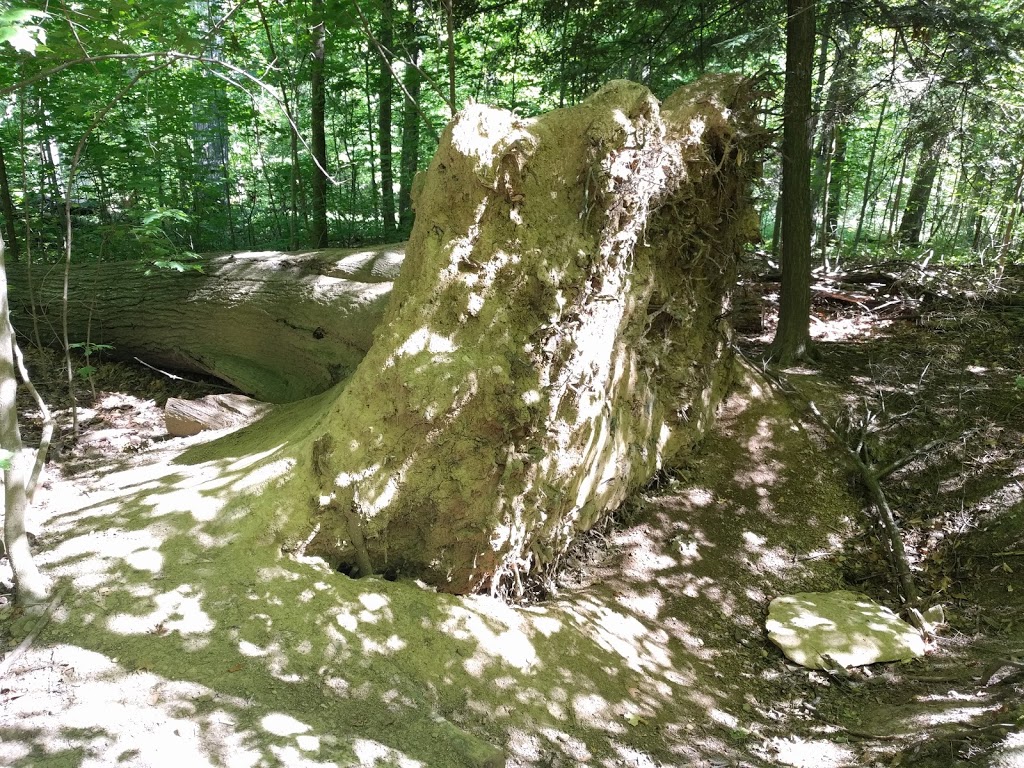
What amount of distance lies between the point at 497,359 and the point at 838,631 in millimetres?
3106

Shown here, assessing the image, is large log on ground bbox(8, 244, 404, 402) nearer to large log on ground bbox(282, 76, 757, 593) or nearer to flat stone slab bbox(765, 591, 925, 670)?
large log on ground bbox(282, 76, 757, 593)

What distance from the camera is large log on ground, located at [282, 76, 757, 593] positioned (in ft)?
12.8

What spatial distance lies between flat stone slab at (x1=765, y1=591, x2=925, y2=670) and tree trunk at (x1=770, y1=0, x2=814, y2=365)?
3.07 meters

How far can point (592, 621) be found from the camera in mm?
4266

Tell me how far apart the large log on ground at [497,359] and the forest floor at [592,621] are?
0.37 m

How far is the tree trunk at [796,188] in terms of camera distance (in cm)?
631

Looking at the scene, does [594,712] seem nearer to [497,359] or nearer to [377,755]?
[377,755]

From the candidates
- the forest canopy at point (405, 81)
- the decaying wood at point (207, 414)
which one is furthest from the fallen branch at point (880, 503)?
the decaying wood at point (207, 414)

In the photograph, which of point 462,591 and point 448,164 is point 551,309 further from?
point 462,591

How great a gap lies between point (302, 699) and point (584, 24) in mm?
6975

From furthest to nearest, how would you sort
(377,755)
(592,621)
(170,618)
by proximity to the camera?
(592,621)
(170,618)
(377,755)

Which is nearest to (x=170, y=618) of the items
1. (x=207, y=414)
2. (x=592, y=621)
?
(x=592, y=621)

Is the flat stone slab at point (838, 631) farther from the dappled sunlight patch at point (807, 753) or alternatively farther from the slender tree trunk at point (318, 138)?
the slender tree trunk at point (318, 138)

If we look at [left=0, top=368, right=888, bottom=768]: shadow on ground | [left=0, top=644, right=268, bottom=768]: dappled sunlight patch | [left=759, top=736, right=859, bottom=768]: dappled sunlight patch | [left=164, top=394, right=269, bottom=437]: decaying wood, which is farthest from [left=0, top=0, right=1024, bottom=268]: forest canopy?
[left=759, top=736, right=859, bottom=768]: dappled sunlight patch
